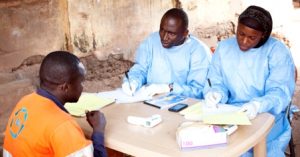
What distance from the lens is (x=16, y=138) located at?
192 cm

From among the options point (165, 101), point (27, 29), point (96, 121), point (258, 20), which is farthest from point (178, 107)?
point (27, 29)

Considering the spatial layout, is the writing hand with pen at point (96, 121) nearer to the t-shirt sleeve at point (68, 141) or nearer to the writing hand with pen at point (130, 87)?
the t-shirt sleeve at point (68, 141)

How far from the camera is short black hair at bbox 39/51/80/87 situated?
6.45ft

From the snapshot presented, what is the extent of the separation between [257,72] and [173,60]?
654 millimetres

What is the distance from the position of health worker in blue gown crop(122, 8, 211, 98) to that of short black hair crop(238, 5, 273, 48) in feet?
1.63

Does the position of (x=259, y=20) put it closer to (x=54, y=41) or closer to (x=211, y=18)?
(x=54, y=41)

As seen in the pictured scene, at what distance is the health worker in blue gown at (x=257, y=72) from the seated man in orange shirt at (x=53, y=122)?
0.82 m

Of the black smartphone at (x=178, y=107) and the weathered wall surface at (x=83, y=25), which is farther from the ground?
the weathered wall surface at (x=83, y=25)

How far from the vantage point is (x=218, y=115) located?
2246 millimetres

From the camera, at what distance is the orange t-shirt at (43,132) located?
183 centimetres

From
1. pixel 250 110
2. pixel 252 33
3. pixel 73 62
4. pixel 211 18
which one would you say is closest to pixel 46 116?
pixel 73 62

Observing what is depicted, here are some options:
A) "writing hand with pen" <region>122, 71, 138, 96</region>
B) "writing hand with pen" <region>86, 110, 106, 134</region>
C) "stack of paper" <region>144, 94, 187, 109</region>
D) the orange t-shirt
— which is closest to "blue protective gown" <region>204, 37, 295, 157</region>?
"stack of paper" <region>144, 94, 187, 109</region>

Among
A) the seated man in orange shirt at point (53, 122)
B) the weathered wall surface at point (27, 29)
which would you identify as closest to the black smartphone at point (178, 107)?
the seated man in orange shirt at point (53, 122)

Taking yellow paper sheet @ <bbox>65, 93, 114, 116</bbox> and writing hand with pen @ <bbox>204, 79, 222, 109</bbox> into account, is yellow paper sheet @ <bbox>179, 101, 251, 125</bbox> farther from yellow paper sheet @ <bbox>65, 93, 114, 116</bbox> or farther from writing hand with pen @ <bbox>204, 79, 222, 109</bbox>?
yellow paper sheet @ <bbox>65, 93, 114, 116</bbox>
